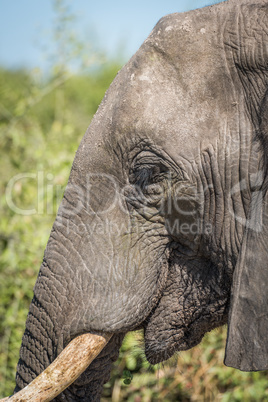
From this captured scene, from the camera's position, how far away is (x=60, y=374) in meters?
1.86

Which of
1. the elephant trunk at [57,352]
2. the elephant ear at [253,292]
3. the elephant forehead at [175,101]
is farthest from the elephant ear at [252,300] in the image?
the elephant trunk at [57,352]

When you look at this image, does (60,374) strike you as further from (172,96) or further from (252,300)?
(172,96)

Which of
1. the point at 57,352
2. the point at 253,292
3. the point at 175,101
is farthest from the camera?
the point at 57,352

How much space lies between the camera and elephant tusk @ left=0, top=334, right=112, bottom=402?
1.84m

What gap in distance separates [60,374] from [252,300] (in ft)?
2.24

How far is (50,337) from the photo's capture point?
2.00m

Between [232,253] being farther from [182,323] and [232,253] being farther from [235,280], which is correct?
[182,323]

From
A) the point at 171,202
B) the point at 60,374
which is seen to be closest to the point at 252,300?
the point at 171,202

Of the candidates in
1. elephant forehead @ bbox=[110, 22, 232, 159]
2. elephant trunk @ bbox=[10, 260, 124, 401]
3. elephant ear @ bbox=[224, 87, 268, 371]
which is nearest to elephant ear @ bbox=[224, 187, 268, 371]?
elephant ear @ bbox=[224, 87, 268, 371]

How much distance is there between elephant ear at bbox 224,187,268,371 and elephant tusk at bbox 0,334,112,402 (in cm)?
48

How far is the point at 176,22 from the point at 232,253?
828mm

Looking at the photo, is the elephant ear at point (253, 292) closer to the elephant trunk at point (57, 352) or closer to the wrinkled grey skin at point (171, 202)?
the wrinkled grey skin at point (171, 202)

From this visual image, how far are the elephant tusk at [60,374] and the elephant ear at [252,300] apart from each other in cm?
48

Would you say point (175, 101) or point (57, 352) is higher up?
point (175, 101)
